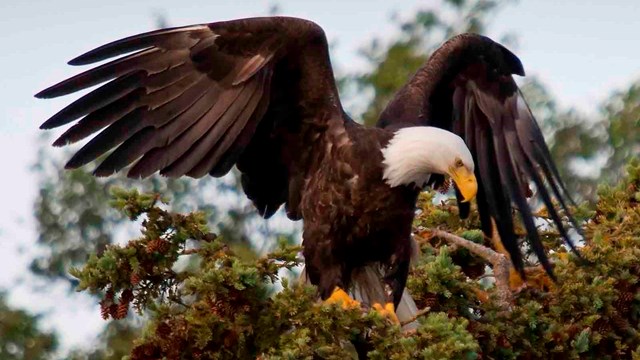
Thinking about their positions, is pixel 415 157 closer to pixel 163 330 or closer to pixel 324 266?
pixel 324 266

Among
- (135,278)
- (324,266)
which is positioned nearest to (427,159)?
(324,266)

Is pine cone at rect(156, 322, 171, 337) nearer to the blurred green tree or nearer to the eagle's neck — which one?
the eagle's neck

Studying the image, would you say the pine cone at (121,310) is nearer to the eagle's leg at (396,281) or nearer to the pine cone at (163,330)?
the pine cone at (163,330)

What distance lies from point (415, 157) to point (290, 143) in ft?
2.33

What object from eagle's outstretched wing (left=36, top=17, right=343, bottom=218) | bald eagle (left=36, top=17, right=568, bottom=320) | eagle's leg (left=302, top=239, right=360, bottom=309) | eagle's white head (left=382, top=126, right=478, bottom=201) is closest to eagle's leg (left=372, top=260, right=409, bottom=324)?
bald eagle (left=36, top=17, right=568, bottom=320)

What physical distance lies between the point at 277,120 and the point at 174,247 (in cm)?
147

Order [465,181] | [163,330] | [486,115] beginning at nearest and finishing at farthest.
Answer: [163,330] < [465,181] < [486,115]

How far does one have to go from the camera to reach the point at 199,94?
6.91 metres

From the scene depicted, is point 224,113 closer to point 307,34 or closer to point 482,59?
point 307,34

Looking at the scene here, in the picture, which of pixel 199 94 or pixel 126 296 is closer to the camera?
pixel 126 296

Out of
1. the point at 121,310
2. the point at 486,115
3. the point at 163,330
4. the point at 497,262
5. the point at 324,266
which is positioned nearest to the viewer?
the point at 163,330

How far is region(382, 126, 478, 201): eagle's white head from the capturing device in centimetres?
673

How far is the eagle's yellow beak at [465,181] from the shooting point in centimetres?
660

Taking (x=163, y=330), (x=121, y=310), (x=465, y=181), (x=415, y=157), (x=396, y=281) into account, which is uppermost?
(x=415, y=157)
